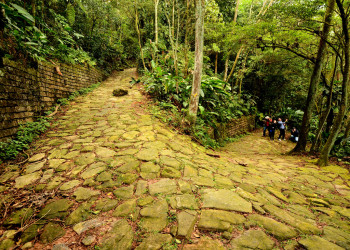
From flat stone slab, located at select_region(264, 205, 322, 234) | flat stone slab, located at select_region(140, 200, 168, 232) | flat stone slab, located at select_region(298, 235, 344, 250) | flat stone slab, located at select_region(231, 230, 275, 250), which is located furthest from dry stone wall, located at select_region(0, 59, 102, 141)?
flat stone slab, located at select_region(298, 235, 344, 250)

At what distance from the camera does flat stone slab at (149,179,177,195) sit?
70.7 inches

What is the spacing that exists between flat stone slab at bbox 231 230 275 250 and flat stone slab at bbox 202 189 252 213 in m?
0.30

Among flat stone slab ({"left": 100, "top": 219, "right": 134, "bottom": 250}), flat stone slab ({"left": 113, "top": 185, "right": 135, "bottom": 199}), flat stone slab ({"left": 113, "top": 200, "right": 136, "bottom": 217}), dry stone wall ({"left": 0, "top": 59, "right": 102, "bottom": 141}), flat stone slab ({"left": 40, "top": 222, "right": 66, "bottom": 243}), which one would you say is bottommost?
flat stone slab ({"left": 40, "top": 222, "right": 66, "bottom": 243})

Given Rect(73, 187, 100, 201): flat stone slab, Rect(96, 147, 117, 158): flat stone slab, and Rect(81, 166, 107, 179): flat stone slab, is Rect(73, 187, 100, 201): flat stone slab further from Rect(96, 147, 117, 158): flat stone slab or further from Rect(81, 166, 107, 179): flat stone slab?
Rect(96, 147, 117, 158): flat stone slab

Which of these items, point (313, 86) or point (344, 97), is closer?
point (344, 97)

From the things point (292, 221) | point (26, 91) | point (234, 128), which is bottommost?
point (234, 128)

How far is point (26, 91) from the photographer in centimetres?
324

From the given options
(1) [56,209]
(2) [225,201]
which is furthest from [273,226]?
(1) [56,209]

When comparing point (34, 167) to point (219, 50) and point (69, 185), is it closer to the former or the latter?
point (69, 185)

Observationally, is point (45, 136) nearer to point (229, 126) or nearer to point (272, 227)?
point (272, 227)

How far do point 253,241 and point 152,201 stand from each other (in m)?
0.99

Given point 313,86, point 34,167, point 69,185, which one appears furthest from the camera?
point 313,86

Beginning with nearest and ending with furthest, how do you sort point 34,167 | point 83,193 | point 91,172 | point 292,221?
point 292,221, point 83,193, point 91,172, point 34,167

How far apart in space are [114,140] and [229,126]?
6070 millimetres
